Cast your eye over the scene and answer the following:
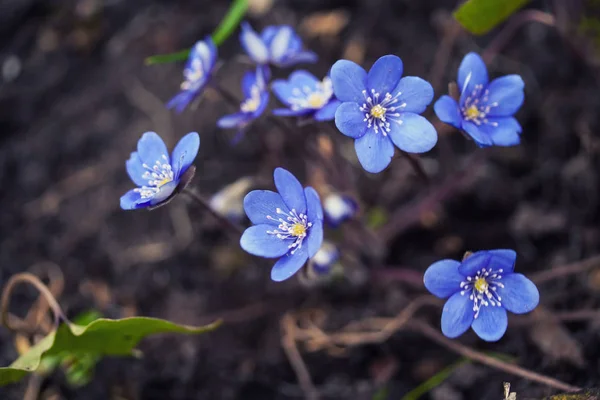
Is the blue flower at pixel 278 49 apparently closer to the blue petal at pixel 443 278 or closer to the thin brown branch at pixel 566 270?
the blue petal at pixel 443 278

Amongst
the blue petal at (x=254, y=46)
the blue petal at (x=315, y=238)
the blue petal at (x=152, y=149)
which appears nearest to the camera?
the blue petal at (x=315, y=238)

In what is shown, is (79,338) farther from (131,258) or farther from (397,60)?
(397,60)

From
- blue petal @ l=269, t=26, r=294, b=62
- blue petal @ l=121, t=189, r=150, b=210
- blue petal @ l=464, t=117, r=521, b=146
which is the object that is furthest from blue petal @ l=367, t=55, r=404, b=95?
blue petal @ l=121, t=189, r=150, b=210

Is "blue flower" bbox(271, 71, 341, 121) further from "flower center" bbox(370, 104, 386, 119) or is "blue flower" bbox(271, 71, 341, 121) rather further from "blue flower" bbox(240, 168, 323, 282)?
"blue flower" bbox(240, 168, 323, 282)

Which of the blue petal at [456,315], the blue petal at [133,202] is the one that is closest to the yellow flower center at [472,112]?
the blue petal at [456,315]

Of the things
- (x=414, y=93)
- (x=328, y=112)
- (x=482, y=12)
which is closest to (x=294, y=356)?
(x=328, y=112)

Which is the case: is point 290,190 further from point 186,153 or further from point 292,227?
point 186,153
